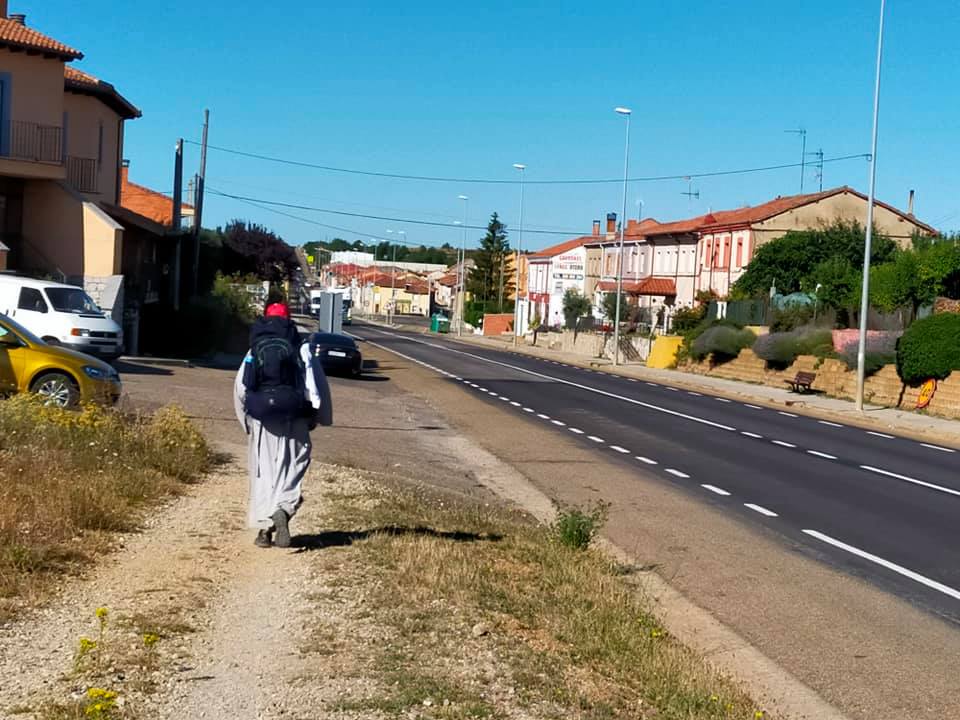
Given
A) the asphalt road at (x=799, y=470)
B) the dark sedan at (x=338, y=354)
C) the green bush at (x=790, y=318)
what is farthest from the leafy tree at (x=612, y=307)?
the dark sedan at (x=338, y=354)

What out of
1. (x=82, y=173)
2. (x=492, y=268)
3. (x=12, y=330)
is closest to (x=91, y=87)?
(x=82, y=173)

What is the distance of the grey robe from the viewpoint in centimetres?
869

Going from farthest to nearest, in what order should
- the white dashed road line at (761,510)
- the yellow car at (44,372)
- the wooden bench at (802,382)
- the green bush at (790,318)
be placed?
the green bush at (790,318) → the wooden bench at (802,382) → the yellow car at (44,372) → the white dashed road line at (761,510)

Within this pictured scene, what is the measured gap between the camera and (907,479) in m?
18.1

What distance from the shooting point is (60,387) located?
52.5 ft

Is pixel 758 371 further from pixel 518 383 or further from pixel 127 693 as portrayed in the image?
pixel 127 693

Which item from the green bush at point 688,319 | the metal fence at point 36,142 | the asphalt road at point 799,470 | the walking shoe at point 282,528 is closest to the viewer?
the walking shoe at point 282,528

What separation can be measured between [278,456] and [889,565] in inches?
A: 235

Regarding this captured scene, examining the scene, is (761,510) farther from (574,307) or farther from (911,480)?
(574,307)

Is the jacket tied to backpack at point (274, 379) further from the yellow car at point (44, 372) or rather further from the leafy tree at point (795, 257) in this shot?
the leafy tree at point (795, 257)

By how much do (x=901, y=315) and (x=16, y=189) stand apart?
89.6ft

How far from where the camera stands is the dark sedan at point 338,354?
35.8 metres

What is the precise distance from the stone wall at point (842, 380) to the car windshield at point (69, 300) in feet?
70.2

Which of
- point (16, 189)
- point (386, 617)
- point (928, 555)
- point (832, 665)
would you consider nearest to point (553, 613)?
point (386, 617)
